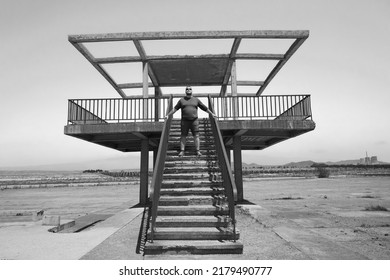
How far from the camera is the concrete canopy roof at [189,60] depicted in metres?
9.72

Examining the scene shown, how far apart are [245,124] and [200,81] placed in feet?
21.0

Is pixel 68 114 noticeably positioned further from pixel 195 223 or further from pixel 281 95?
pixel 281 95

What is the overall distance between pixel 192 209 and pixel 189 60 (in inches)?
315

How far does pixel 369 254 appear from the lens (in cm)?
493

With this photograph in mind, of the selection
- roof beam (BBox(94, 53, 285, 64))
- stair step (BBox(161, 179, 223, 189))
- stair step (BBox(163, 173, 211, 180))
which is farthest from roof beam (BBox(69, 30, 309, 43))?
stair step (BBox(161, 179, 223, 189))

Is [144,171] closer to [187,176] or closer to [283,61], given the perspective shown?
[187,176]

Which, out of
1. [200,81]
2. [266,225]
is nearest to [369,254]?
[266,225]

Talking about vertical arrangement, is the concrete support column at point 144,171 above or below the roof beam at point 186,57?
below

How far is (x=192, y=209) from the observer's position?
575 centimetres

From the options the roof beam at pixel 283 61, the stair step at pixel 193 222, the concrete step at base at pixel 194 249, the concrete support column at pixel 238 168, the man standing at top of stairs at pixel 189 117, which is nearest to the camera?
the concrete step at base at pixel 194 249

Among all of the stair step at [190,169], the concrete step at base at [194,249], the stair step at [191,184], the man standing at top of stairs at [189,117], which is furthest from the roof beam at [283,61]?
the concrete step at base at [194,249]

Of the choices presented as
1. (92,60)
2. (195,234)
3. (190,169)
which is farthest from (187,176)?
(92,60)

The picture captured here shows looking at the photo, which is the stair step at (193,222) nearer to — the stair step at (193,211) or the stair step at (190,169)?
the stair step at (193,211)

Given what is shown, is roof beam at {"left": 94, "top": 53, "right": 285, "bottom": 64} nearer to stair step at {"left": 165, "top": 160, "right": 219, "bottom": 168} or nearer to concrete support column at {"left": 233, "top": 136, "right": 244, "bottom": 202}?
concrete support column at {"left": 233, "top": 136, "right": 244, "bottom": 202}
